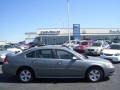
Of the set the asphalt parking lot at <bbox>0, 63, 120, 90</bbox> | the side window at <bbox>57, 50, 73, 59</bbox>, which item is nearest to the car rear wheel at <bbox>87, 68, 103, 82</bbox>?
the asphalt parking lot at <bbox>0, 63, 120, 90</bbox>

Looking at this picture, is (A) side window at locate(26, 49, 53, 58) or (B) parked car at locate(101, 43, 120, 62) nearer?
(A) side window at locate(26, 49, 53, 58)

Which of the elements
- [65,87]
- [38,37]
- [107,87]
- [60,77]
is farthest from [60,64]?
[38,37]

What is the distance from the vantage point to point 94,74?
11156 millimetres

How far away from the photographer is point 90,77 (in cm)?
1115

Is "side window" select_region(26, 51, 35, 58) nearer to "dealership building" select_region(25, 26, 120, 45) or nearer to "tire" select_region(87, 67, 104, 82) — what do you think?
"tire" select_region(87, 67, 104, 82)

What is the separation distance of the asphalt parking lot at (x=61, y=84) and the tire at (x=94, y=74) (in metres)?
0.24

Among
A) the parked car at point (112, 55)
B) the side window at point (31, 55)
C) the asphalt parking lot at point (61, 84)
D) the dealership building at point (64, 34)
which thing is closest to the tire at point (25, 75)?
the asphalt parking lot at point (61, 84)

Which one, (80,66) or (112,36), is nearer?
(80,66)

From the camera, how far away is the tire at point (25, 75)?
1130 centimetres

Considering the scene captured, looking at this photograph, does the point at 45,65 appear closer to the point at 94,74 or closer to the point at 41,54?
the point at 41,54

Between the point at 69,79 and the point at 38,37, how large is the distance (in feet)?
232

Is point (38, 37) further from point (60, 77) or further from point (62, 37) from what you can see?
point (60, 77)

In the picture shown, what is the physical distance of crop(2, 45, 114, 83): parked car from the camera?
11094 mm

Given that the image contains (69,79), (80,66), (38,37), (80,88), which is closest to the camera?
(80,88)
